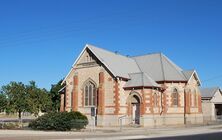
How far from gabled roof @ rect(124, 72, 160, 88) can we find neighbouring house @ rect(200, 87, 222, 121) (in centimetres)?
2440

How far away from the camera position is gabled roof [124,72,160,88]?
44.6 metres

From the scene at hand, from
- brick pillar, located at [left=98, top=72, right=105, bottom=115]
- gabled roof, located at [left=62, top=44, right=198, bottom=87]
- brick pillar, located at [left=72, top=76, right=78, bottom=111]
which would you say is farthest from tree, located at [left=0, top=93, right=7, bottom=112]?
brick pillar, located at [left=98, top=72, right=105, bottom=115]

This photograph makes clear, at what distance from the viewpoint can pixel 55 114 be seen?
35.1 m

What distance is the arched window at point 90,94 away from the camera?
155 feet

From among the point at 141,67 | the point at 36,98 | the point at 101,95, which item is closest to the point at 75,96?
the point at 101,95

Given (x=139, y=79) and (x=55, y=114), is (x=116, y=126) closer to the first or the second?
(x=139, y=79)

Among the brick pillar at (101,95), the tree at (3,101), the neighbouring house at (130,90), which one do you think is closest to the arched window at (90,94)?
the neighbouring house at (130,90)

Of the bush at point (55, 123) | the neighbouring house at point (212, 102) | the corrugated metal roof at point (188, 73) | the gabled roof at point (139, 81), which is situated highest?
the corrugated metal roof at point (188, 73)

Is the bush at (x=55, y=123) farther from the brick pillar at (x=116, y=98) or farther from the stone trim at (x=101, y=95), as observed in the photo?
the stone trim at (x=101, y=95)

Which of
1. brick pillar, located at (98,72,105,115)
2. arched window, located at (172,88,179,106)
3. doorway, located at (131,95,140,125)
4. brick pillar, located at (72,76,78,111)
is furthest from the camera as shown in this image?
arched window, located at (172,88,179,106)

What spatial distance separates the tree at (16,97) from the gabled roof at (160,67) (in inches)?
729

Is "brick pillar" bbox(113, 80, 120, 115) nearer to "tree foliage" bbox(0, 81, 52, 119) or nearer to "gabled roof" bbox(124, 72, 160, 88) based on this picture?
"gabled roof" bbox(124, 72, 160, 88)

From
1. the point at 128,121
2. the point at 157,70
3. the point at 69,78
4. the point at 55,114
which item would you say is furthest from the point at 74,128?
the point at 157,70

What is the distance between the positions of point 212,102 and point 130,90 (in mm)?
28754
